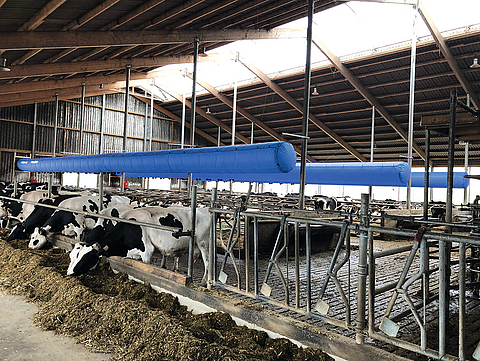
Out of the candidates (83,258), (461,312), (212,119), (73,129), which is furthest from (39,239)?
(212,119)

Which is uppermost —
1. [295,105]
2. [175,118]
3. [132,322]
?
[175,118]

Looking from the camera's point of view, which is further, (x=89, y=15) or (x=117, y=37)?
(x=117, y=37)

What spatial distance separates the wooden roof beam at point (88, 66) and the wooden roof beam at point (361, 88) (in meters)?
4.53

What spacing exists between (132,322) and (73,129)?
24.1 metres

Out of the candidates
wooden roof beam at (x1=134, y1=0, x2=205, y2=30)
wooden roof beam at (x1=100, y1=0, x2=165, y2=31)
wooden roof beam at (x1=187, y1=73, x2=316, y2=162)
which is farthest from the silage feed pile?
wooden roof beam at (x1=187, y1=73, x2=316, y2=162)

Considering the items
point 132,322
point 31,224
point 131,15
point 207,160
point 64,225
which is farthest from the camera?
point 131,15

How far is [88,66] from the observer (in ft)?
49.0

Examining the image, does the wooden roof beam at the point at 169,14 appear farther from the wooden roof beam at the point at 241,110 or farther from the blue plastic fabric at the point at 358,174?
the wooden roof beam at the point at 241,110

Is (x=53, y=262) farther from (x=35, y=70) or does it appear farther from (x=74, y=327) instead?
(x=35, y=70)

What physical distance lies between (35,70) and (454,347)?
14774 mm

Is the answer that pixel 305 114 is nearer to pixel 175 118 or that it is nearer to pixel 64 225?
pixel 64 225

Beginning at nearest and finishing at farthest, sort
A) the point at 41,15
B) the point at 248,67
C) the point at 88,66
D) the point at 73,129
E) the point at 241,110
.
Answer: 1. the point at 41,15
2. the point at 88,66
3. the point at 248,67
4. the point at 241,110
5. the point at 73,129

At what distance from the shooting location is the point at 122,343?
3973 millimetres

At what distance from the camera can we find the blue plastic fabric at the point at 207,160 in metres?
4.51
